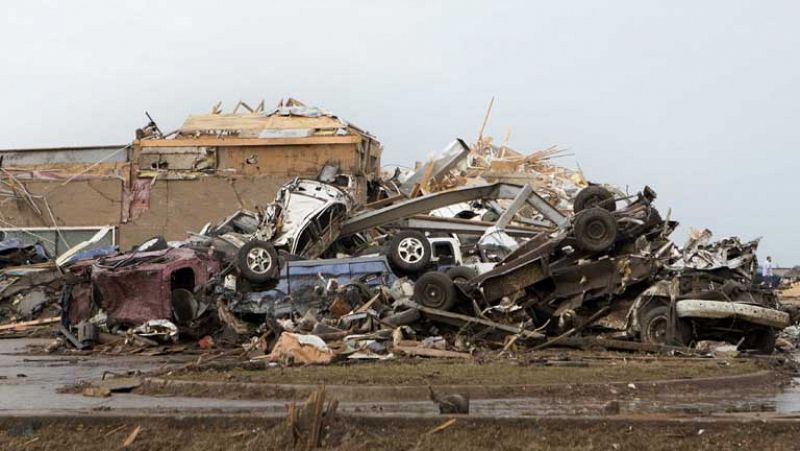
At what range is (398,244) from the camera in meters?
18.3

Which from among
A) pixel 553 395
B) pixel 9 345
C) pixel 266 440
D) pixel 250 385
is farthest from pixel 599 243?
pixel 9 345

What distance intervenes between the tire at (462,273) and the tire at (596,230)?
89.2 inches

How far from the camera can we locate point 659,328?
1462cm

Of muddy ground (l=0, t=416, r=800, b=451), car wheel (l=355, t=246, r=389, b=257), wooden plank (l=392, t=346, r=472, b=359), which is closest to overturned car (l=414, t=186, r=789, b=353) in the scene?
wooden plank (l=392, t=346, r=472, b=359)

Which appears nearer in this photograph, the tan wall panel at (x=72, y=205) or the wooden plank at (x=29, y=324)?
the wooden plank at (x=29, y=324)

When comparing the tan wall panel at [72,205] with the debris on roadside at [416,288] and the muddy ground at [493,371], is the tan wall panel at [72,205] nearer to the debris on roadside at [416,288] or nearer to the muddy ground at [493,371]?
the debris on roadside at [416,288]

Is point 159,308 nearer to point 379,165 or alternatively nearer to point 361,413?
point 361,413

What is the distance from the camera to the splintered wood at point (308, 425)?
692 cm

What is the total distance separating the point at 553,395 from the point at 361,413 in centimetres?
278

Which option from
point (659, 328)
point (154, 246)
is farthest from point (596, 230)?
point (154, 246)

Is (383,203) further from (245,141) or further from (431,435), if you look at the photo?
(431,435)

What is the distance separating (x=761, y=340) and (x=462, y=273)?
5.16 metres

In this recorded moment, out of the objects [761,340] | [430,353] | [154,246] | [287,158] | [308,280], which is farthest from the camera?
[287,158]

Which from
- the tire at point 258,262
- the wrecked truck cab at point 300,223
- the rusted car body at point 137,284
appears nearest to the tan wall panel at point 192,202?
the wrecked truck cab at point 300,223
